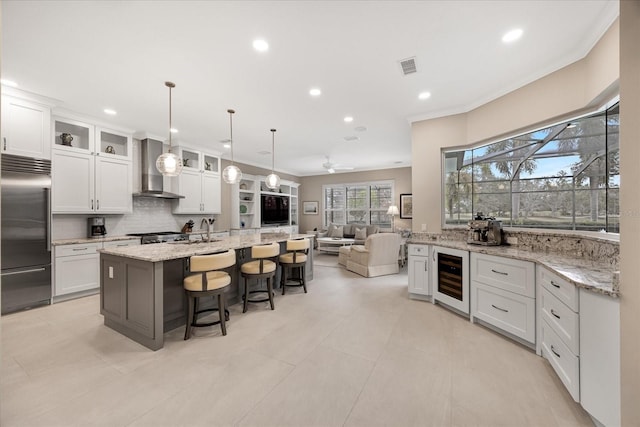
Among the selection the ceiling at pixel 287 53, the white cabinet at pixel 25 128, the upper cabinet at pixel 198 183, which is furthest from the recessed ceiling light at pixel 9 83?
the upper cabinet at pixel 198 183

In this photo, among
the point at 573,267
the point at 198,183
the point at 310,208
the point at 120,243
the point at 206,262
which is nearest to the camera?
the point at 573,267

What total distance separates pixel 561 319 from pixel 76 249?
5.87 m

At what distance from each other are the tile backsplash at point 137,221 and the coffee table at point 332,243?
352cm

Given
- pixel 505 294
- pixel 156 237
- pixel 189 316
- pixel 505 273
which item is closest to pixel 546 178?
pixel 505 273

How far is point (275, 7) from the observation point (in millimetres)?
2102

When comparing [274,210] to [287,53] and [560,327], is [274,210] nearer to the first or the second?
[287,53]

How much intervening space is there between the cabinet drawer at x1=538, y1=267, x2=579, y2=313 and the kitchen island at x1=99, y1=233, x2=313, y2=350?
318 cm

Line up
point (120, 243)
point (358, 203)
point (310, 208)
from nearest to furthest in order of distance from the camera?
point (120, 243), point (358, 203), point (310, 208)

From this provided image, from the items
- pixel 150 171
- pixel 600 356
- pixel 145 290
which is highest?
pixel 150 171

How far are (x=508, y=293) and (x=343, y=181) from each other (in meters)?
7.07

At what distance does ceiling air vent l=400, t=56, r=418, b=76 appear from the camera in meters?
2.79

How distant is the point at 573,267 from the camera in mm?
2229

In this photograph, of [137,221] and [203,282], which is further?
[137,221]

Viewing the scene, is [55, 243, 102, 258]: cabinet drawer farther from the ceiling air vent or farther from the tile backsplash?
the ceiling air vent
